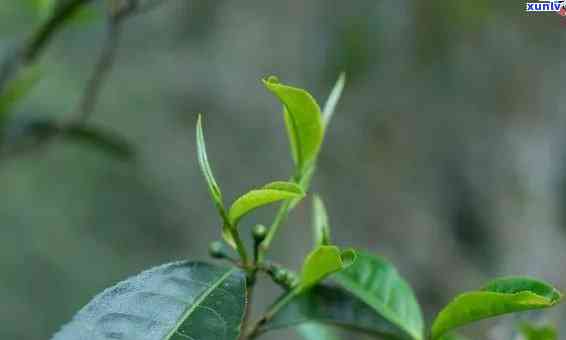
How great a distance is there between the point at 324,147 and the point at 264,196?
1.62m

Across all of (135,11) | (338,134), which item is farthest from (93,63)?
(135,11)

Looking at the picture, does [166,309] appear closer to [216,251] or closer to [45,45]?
[216,251]

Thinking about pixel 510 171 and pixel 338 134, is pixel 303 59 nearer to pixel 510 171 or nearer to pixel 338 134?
pixel 338 134

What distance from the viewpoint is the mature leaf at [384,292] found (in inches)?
28.6

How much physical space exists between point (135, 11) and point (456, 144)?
1.39 metres

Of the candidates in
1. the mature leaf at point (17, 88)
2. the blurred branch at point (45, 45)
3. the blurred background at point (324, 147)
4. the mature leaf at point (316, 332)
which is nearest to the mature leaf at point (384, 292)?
the mature leaf at point (316, 332)

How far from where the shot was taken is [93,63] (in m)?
2.15

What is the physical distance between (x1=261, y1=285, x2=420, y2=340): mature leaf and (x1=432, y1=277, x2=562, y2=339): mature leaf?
0.09 m

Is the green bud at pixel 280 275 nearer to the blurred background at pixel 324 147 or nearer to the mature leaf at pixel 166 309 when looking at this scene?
the mature leaf at pixel 166 309

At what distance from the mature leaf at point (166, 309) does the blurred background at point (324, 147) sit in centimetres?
145

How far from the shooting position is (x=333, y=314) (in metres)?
0.73

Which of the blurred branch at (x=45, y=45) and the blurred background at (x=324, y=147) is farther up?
the blurred branch at (x=45, y=45)

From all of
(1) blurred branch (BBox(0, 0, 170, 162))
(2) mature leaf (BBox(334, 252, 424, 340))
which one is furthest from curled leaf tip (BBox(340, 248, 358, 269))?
(1) blurred branch (BBox(0, 0, 170, 162))

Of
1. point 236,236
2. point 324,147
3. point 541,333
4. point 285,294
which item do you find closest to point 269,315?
point 285,294
